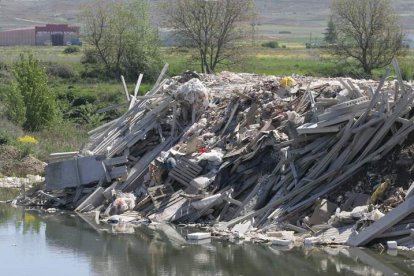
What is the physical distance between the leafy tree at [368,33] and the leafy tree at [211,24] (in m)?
5.23

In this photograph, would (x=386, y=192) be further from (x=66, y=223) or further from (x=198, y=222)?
(x=66, y=223)

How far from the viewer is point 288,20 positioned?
6747 inches

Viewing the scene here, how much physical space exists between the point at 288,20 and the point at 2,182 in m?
147

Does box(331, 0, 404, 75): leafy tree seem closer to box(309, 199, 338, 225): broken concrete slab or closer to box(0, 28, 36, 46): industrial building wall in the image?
box(309, 199, 338, 225): broken concrete slab

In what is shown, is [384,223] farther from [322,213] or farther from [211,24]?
[211,24]

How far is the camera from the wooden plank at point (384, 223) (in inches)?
682

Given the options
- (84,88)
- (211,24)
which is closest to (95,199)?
(84,88)

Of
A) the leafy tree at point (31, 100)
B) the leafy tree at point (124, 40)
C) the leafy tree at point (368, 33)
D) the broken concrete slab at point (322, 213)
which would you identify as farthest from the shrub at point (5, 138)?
the leafy tree at point (368, 33)

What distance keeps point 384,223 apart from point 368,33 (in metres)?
37.7

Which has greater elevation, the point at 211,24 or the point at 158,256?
the point at 211,24

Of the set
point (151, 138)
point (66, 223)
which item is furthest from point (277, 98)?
point (66, 223)

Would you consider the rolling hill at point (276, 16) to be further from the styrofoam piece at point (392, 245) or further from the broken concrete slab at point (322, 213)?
the styrofoam piece at point (392, 245)

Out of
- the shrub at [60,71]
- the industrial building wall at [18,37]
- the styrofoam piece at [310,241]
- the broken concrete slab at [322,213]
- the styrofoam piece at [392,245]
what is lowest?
the industrial building wall at [18,37]

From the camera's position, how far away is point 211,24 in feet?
182
